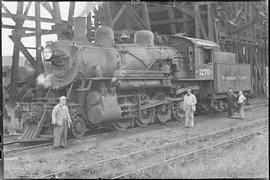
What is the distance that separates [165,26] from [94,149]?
1319cm

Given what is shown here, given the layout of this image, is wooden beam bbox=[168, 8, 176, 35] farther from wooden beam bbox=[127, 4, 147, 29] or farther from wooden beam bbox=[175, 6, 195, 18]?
wooden beam bbox=[127, 4, 147, 29]

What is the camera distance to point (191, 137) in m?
10.6

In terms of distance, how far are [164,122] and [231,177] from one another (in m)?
7.85

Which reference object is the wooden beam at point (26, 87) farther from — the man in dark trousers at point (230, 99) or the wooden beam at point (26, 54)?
the man in dark trousers at point (230, 99)

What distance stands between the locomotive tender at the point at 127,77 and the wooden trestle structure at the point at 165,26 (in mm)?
860

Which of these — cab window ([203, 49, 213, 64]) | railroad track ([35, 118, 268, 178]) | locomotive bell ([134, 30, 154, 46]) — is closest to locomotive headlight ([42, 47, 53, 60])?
locomotive bell ([134, 30, 154, 46])

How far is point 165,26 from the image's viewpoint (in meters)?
20.9

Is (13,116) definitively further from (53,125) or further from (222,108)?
(222,108)

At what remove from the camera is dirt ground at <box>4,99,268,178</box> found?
7.22m

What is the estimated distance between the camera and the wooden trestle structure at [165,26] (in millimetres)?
10609

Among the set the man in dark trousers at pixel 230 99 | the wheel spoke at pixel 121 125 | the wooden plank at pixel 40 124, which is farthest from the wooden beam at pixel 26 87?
the man in dark trousers at pixel 230 99

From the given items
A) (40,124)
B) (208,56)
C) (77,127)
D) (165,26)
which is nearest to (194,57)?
(208,56)

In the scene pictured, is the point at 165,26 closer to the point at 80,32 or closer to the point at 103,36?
the point at 103,36

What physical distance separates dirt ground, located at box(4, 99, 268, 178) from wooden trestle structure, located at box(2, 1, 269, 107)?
314cm
